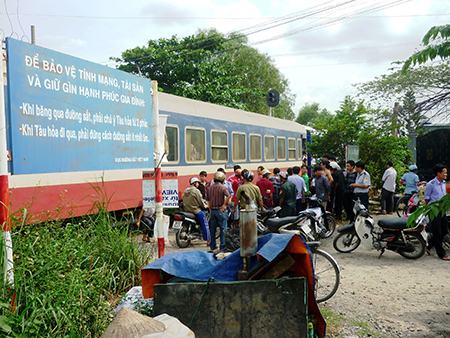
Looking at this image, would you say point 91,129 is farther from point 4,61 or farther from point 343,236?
point 343,236

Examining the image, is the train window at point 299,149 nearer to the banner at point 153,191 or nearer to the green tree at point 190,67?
the green tree at point 190,67

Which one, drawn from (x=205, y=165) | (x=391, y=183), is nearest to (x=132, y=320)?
(x=205, y=165)

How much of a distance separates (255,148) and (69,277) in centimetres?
1301

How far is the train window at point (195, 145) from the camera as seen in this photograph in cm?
1255

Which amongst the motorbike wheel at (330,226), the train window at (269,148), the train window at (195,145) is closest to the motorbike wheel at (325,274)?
the motorbike wheel at (330,226)

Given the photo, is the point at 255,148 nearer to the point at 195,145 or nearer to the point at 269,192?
the point at 195,145

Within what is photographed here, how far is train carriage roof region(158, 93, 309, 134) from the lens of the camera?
11680 millimetres

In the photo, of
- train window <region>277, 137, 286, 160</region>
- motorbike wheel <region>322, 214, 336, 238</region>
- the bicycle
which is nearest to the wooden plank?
the bicycle

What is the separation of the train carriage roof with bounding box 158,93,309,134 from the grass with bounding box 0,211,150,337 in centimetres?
645

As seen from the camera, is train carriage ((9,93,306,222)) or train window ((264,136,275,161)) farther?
train window ((264,136,275,161))

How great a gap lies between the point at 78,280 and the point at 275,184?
9.25 m

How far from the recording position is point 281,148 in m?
19.3

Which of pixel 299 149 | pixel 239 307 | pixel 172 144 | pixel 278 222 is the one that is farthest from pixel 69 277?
pixel 299 149

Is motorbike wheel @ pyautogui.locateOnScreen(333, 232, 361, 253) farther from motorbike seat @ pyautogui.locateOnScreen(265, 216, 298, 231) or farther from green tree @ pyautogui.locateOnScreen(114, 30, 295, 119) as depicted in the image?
green tree @ pyautogui.locateOnScreen(114, 30, 295, 119)
